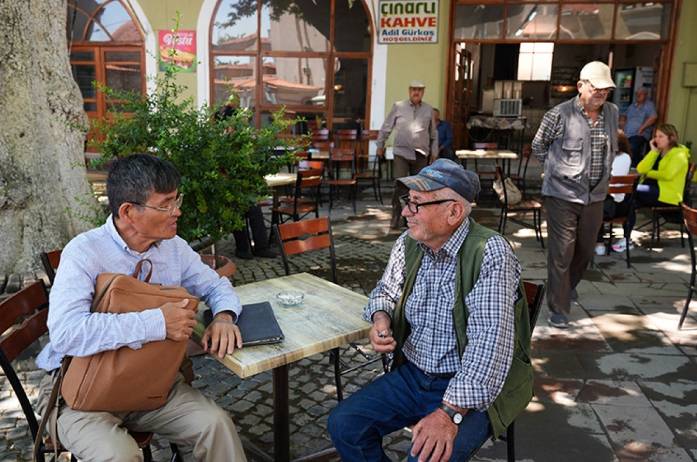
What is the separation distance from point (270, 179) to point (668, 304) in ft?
13.1

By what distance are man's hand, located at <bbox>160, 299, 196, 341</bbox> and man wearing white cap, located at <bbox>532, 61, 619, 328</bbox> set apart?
10.0 feet

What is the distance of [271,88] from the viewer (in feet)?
36.6

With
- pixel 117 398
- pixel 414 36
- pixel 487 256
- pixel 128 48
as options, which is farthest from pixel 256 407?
pixel 128 48

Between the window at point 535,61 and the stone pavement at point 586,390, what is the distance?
1312 cm

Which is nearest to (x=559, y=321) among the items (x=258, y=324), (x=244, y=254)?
(x=258, y=324)

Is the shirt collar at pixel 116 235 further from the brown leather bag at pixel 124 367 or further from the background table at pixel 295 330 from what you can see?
the background table at pixel 295 330

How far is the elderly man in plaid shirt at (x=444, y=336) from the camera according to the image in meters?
2.00

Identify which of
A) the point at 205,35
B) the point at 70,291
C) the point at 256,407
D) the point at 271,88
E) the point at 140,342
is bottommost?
the point at 256,407

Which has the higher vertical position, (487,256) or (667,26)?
(667,26)

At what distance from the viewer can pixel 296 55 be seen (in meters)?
10.9

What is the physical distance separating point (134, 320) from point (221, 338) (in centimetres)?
34

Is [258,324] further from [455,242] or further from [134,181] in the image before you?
[455,242]

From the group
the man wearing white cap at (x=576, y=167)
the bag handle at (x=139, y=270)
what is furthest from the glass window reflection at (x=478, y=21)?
the bag handle at (x=139, y=270)

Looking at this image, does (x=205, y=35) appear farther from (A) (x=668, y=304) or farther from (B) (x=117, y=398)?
(B) (x=117, y=398)
